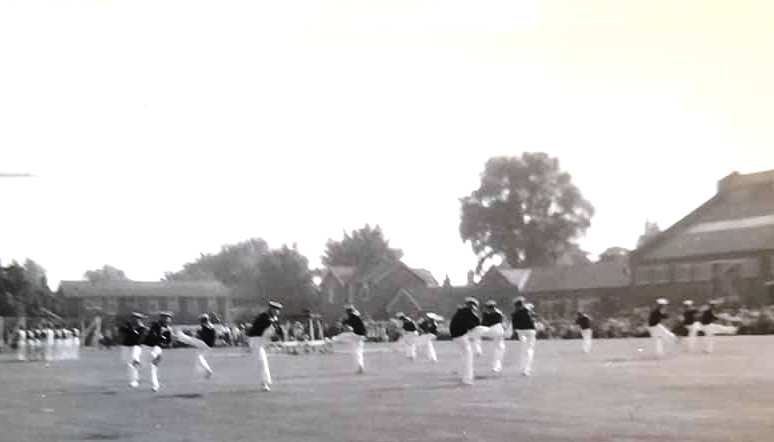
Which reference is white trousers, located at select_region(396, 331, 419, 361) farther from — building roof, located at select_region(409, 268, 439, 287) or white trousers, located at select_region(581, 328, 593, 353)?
white trousers, located at select_region(581, 328, 593, 353)

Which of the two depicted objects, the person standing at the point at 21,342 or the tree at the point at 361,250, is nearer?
the tree at the point at 361,250

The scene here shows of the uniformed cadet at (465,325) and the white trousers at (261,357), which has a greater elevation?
the uniformed cadet at (465,325)

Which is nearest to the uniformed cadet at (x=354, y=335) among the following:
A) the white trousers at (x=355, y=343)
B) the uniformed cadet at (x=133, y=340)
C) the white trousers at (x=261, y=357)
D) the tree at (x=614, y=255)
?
the white trousers at (x=355, y=343)

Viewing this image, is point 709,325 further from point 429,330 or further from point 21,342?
point 21,342

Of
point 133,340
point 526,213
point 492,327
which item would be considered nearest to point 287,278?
point 133,340

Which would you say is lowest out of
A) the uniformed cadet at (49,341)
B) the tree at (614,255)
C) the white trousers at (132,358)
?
the white trousers at (132,358)

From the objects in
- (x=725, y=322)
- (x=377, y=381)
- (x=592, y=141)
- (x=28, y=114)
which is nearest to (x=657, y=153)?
(x=592, y=141)

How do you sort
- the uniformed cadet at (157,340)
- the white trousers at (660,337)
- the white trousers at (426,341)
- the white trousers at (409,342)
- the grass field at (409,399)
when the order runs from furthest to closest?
the white trousers at (426,341) < the uniformed cadet at (157,340) < the white trousers at (409,342) < the white trousers at (660,337) < the grass field at (409,399)

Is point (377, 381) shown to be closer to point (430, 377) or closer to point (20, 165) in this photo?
point (430, 377)

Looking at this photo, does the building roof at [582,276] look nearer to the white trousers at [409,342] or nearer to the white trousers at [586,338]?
the white trousers at [586,338]
